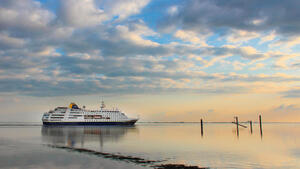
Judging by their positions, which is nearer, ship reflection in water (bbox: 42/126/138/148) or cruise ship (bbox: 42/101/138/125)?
ship reflection in water (bbox: 42/126/138/148)

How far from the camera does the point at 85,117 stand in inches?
4281

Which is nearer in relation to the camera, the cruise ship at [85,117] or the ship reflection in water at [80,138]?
the ship reflection in water at [80,138]

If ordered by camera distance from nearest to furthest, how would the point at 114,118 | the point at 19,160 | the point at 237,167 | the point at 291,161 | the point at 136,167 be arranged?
the point at 136,167
the point at 237,167
the point at 19,160
the point at 291,161
the point at 114,118

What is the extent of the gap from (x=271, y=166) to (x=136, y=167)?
11.6m

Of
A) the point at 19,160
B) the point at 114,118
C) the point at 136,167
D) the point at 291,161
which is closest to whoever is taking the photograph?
the point at 136,167

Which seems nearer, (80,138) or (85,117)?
(80,138)

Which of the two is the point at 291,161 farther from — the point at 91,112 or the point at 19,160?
the point at 91,112

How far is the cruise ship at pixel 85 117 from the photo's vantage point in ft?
355

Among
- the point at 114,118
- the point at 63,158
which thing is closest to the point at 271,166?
the point at 63,158

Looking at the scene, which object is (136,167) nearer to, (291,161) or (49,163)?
(49,163)

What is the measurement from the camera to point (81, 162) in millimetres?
20703

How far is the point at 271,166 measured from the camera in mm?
20938

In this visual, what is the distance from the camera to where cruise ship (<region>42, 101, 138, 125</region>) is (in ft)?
355

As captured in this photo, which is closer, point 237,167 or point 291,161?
point 237,167
